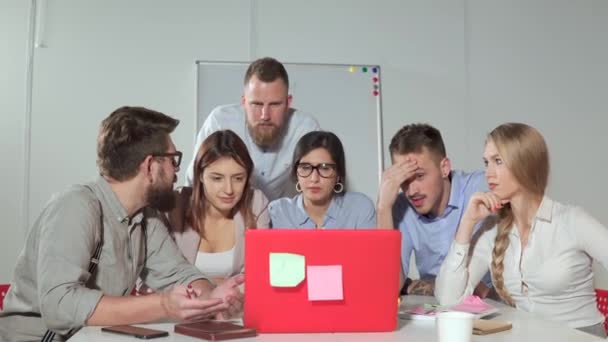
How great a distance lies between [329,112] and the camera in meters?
3.97

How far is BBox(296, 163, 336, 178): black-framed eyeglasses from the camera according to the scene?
282cm

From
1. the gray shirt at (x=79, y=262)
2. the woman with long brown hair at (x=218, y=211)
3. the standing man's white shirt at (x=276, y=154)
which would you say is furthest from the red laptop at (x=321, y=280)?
the standing man's white shirt at (x=276, y=154)

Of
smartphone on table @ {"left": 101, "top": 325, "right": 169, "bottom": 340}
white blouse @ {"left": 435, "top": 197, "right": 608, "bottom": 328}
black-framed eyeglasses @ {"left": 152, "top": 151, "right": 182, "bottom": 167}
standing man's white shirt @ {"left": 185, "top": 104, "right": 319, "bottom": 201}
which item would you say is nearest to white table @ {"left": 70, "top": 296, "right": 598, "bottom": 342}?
smartphone on table @ {"left": 101, "top": 325, "right": 169, "bottom": 340}

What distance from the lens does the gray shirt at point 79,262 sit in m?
1.83

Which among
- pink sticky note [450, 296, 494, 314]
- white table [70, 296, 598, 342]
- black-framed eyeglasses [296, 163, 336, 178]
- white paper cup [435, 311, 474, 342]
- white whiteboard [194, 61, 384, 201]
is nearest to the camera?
white paper cup [435, 311, 474, 342]

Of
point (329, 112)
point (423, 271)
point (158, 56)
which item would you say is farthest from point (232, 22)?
point (423, 271)

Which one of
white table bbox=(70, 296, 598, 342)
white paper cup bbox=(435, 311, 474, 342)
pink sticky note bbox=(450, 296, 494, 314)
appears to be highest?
white paper cup bbox=(435, 311, 474, 342)

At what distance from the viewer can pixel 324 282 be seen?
65.5 inches

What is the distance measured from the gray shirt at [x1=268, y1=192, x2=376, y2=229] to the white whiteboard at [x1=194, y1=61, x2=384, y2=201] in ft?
3.40

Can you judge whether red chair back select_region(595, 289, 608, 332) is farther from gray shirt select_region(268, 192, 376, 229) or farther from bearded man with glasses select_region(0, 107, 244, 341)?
bearded man with glasses select_region(0, 107, 244, 341)

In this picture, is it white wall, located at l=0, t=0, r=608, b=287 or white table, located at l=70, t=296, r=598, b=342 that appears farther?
white wall, located at l=0, t=0, r=608, b=287

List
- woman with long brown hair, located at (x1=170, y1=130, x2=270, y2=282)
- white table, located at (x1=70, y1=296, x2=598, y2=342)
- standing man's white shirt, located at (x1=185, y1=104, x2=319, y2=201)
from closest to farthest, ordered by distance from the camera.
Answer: white table, located at (x1=70, y1=296, x2=598, y2=342)
woman with long brown hair, located at (x1=170, y1=130, x2=270, y2=282)
standing man's white shirt, located at (x1=185, y1=104, x2=319, y2=201)

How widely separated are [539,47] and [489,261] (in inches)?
91.8

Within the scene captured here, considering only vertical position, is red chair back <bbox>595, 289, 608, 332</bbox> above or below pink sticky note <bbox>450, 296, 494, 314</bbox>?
below
